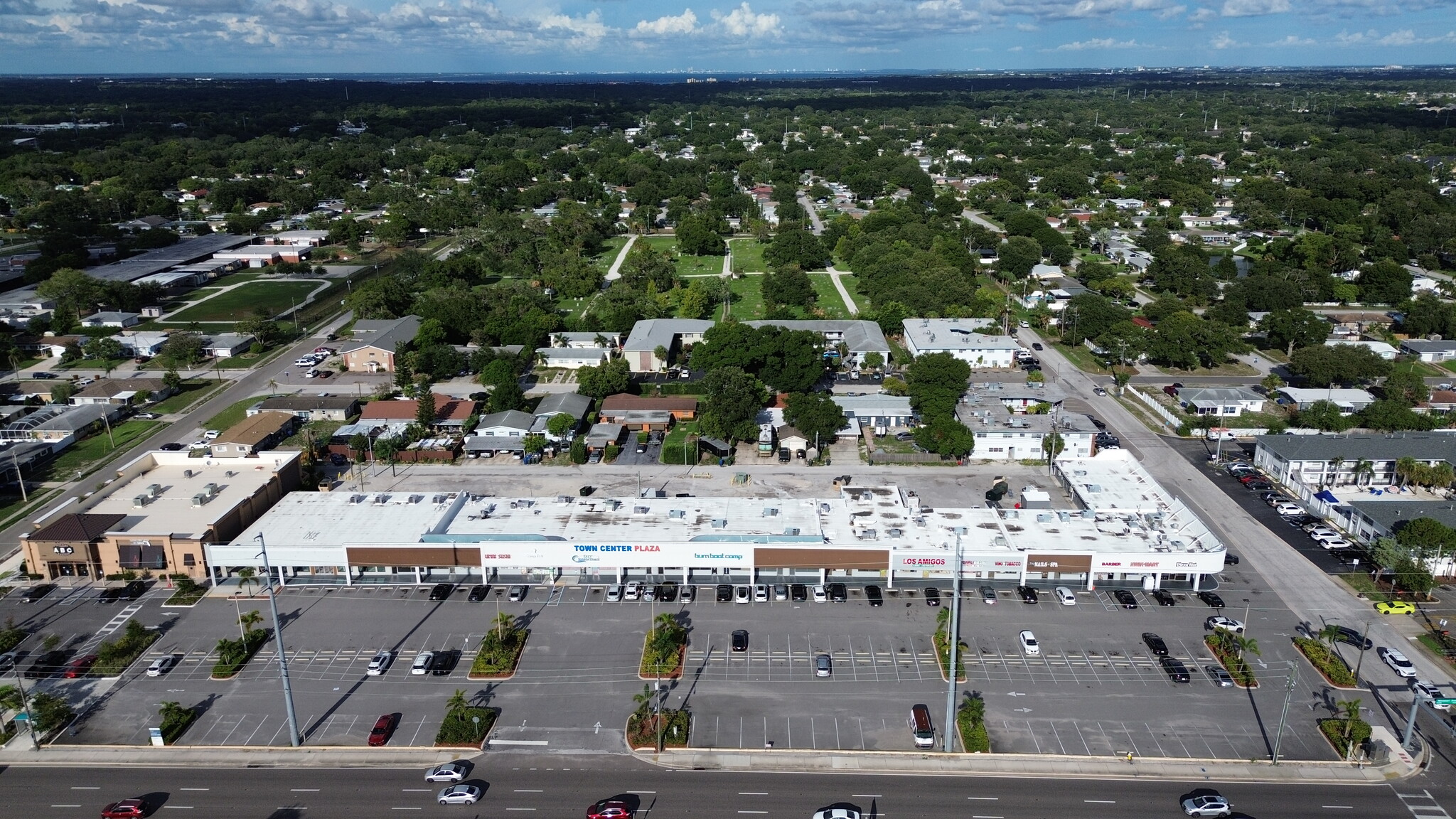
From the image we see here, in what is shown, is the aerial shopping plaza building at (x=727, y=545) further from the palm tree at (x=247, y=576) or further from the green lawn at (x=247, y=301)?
the green lawn at (x=247, y=301)

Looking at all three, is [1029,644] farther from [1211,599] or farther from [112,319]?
[112,319]

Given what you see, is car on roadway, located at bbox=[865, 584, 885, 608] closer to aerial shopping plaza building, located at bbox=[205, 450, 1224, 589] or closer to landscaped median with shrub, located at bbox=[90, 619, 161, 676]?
aerial shopping plaza building, located at bbox=[205, 450, 1224, 589]

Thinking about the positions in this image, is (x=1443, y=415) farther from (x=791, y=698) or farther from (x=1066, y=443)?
(x=791, y=698)

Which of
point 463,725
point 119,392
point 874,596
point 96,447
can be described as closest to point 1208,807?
point 874,596

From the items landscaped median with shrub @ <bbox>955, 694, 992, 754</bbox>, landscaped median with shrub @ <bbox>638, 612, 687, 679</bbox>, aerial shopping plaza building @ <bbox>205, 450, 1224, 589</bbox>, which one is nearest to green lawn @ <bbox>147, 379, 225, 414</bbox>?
aerial shopping plaza building @ <bbox>205, 450, 1224, 589</bbox>

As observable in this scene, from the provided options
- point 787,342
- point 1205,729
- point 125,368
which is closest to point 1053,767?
point 1205,729

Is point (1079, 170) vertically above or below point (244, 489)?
above
